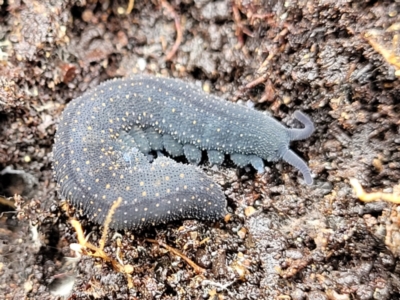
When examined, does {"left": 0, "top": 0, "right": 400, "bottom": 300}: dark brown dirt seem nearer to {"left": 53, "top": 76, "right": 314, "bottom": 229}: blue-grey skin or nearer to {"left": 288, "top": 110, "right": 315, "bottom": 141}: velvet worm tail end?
{"left": 288, "top": 110, "right": 315, "bottom": 141}: velvet worm tail end

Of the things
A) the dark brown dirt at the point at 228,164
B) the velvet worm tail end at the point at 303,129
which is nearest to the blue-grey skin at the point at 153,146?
the velvet worm tail end at the point at 303,129

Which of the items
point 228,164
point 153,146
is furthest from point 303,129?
point 153,146

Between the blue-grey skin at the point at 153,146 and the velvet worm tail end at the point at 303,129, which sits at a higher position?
the velvet worm tail end at the point at 303,129

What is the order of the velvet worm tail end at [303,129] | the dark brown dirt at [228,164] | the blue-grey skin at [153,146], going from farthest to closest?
the velvet worm tail end at [303,129] < the blue-grey skin at [153,146] < the dark brown dirt at [228,164]

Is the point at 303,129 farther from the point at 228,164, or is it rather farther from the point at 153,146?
the point at 153,146

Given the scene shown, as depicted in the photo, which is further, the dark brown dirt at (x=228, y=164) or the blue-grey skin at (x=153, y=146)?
the blue-grey skin at (x=153, y=146)

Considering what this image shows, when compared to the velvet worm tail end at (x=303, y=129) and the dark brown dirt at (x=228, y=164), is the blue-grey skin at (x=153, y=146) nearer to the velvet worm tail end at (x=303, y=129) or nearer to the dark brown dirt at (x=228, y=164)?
the velvet worm tail end at (x=303, y=129)

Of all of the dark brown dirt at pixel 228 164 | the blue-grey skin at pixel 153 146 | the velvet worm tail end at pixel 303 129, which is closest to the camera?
the dark brown dirt at pixel 228 164
